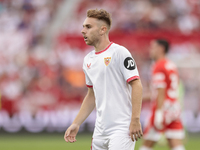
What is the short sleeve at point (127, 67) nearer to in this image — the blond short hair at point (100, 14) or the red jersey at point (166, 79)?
the blond short hair at point (100, 14)

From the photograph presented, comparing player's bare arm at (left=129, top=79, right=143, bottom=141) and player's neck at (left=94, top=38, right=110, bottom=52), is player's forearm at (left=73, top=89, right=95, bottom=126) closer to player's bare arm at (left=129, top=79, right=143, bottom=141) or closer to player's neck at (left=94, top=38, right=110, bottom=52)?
player's neck at (left=94, top=38, right=110, bottom=52)

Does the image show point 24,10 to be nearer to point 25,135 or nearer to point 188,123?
point 25,135

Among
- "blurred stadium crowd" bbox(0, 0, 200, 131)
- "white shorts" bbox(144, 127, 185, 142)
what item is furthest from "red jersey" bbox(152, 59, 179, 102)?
"blurred stadium crowd" bbox(0, 0, 200, 131)

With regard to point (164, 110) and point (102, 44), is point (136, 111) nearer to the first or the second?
point (102, 44)

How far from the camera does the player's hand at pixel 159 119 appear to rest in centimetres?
723

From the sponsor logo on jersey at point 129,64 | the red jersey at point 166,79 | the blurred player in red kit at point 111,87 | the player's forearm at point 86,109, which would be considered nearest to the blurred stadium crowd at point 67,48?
the red jersey at point 166,79

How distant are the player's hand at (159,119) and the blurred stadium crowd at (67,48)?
6.19 metres

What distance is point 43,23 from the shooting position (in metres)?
17.0

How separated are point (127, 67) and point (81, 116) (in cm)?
87

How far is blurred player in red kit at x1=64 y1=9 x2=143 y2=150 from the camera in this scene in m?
4.09

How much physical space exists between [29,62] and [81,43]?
1.88 m

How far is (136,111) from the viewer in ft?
13.1

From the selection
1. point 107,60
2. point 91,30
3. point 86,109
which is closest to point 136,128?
point 107,60

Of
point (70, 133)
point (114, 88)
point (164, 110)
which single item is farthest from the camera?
point (164, 110)
